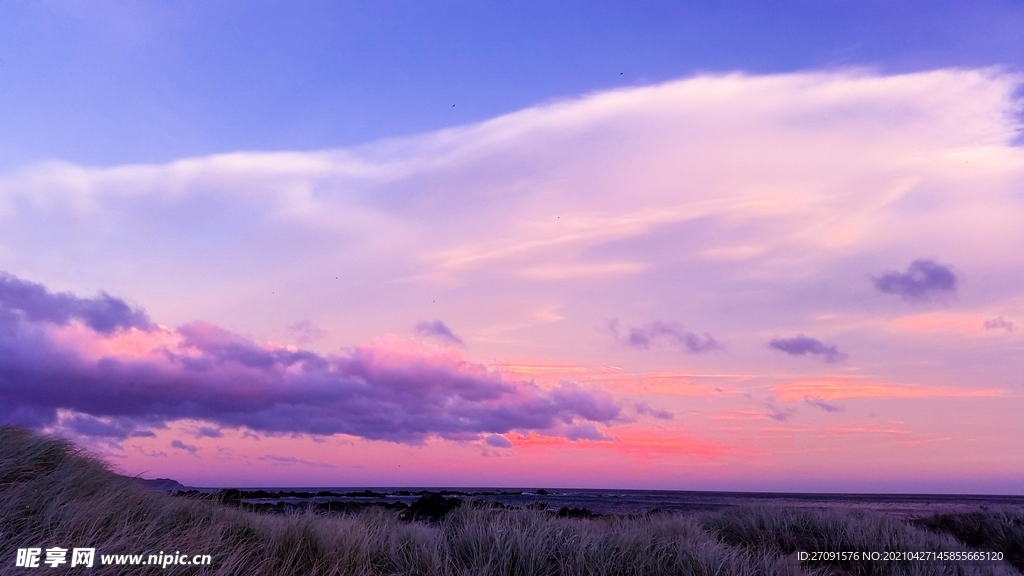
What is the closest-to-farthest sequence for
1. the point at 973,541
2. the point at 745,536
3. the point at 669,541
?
the point at 669,541, the point at 745,536, the point at 973,541

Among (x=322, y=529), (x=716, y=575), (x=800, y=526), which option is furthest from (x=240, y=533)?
(x=800, y=526)

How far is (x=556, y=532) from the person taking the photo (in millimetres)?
11367

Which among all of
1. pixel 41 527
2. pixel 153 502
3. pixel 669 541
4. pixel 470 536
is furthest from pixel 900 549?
pixel 41 527

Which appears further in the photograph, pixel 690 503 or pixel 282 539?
pixel 690 503

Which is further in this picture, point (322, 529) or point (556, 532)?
point (556, 532)

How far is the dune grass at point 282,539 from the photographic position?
758 cm

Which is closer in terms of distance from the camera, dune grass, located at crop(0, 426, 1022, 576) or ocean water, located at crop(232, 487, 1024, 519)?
dune grass, located at crop(0, 426, 1022, 576)

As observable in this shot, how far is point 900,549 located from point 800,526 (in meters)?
2.23

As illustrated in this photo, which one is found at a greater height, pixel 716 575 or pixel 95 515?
pixel 95 515

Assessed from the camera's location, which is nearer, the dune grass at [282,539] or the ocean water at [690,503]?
the dune grass at [282,539]

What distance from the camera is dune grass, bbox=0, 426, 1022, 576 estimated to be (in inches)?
298

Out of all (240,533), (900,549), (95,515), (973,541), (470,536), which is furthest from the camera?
(973,541)

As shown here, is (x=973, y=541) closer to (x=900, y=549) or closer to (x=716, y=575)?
(x=900, y=549)

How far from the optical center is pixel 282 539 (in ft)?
30.6
